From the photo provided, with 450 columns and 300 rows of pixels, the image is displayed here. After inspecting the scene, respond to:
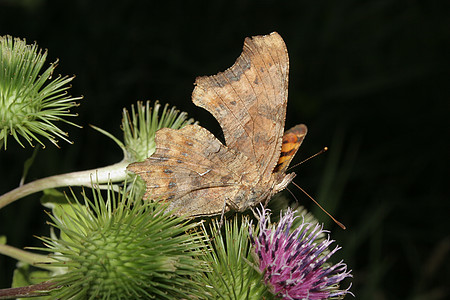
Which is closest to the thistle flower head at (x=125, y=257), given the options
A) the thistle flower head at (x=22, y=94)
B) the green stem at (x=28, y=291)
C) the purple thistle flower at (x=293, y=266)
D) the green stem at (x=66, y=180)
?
the green stem at (x=28, y=291)

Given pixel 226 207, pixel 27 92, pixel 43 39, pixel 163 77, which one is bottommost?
pixel 226 207

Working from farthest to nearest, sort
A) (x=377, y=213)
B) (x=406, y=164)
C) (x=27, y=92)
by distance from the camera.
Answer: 1. (x=406, y=164)
2. (x=377, y=213)
3. (x=27, y=92)

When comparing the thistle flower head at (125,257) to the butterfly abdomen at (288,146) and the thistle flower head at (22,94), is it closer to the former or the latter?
the thistle flower head at (22,94)

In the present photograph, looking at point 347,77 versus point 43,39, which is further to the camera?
point 347,77

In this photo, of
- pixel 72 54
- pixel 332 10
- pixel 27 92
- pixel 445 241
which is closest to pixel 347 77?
pixel 332 10

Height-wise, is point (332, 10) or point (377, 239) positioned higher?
point (332, 10)

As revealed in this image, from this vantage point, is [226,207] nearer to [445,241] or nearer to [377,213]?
[377,213]
